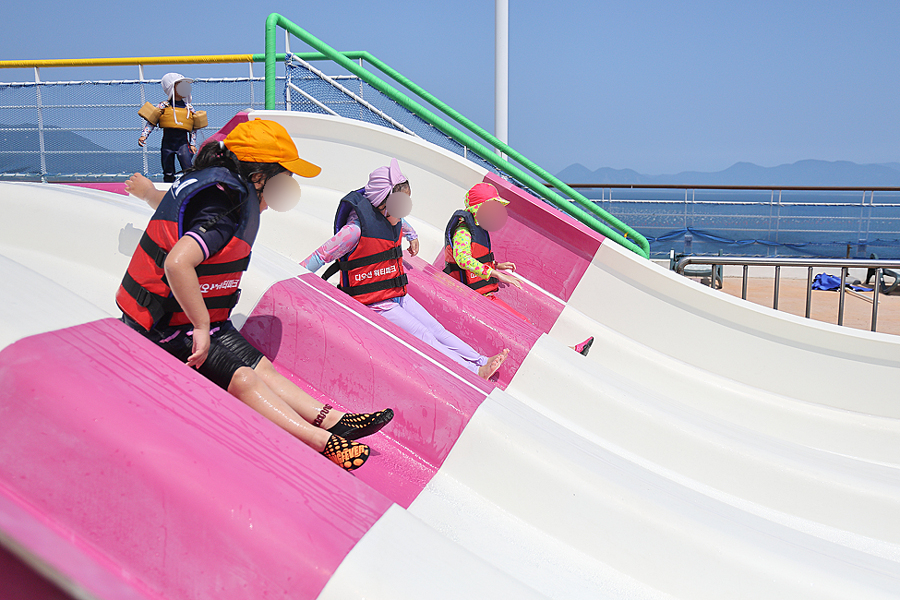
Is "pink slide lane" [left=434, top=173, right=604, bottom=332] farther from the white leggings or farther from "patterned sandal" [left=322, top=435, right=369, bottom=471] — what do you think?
"patterned sandal" [left=322, top=435, right=369, bottom=471]

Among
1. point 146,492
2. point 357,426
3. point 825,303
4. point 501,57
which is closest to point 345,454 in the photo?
point 357,426

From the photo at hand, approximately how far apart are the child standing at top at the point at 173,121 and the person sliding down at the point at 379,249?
11.1ft

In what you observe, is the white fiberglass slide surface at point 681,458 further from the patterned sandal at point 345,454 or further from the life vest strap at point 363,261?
the life vest strap at point 363,261

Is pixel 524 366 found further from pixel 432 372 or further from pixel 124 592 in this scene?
pixel 124 592

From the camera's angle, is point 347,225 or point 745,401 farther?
point 745,401

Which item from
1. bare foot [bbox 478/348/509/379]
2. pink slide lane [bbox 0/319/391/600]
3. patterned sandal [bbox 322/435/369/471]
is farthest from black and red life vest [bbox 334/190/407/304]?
pink slide lane [bbox 0/319/391/600]

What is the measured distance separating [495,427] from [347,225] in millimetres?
1307

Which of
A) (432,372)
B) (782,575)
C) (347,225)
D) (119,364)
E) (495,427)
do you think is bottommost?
(782,575)

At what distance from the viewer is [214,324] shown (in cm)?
207

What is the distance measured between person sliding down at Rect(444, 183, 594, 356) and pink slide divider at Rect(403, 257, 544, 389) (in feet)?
0.51

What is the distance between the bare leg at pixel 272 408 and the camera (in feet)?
6.31

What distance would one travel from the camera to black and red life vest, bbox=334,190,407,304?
3078 mm

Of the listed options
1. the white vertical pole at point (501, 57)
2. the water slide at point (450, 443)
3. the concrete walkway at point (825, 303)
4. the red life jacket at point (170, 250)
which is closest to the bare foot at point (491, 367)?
the water slide at point (450, 443)

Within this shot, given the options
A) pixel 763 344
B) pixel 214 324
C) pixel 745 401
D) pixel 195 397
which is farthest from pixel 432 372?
pixel 763 344
